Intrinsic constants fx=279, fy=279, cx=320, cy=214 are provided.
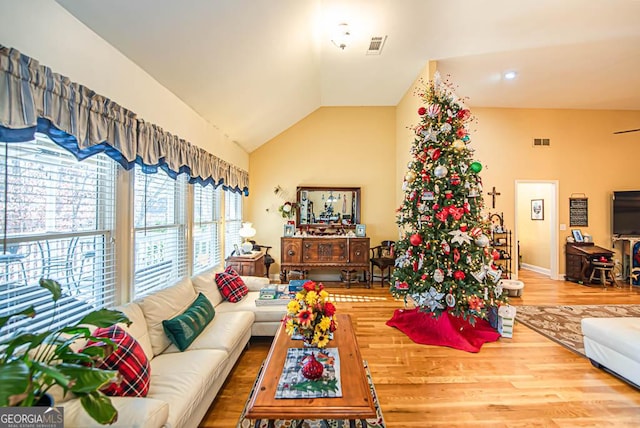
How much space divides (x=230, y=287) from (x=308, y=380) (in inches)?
79.7

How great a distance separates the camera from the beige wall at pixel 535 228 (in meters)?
6.41

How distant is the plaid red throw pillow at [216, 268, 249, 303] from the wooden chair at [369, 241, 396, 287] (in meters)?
2.84

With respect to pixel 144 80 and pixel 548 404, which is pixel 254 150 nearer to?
pixel 144 80

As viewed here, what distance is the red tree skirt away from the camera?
3.07 m

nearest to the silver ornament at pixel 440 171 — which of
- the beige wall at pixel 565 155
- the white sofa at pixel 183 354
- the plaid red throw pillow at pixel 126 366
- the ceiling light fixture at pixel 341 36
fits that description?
the ceiling light fixture at pixel 341 36

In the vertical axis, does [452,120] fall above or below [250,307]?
above

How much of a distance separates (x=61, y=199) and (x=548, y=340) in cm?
473

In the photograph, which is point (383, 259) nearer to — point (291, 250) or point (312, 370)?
point (291, 250)

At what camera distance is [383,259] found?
5.48 meters

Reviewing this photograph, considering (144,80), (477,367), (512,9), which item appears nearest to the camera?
(144,80)

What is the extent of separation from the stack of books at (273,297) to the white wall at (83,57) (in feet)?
6.66

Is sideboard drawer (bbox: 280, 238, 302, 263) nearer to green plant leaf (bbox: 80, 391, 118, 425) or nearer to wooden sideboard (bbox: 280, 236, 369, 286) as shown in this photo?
wooden sideboard (bbox: 280, 236, 369, 286)

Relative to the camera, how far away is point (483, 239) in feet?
10.1

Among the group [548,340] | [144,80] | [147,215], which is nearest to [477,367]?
[548,340]
